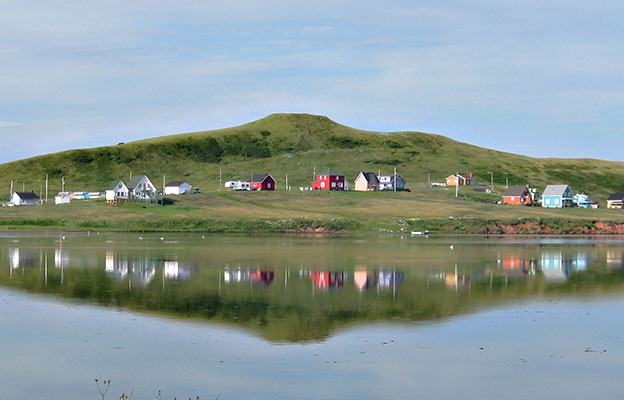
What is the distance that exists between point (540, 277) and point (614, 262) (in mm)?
15660

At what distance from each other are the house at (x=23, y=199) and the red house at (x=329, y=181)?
59652mm

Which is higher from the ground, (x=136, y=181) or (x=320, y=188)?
(x=136, y=181)

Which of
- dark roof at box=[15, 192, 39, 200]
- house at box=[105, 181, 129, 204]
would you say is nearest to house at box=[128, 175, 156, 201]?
house at box=[105, 181, 129, 204]

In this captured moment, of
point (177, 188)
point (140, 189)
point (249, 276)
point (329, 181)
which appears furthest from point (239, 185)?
point (249, 276)

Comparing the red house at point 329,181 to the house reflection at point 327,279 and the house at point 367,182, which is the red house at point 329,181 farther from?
the house reflection at point 327,279

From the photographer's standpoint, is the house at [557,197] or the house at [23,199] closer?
the house at [23,199]

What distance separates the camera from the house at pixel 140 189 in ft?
488

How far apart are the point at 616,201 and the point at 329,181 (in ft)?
234

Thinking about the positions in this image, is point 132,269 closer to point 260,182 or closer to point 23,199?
point 23,199

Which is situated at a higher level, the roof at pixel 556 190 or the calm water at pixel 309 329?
the roof at pixel 556 190

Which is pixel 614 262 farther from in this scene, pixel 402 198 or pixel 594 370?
pixel 402 198

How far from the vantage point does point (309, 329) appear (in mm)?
31594

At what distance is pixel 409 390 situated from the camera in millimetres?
22797

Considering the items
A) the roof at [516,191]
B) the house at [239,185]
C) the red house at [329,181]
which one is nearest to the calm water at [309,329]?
the roof at [516,191]
